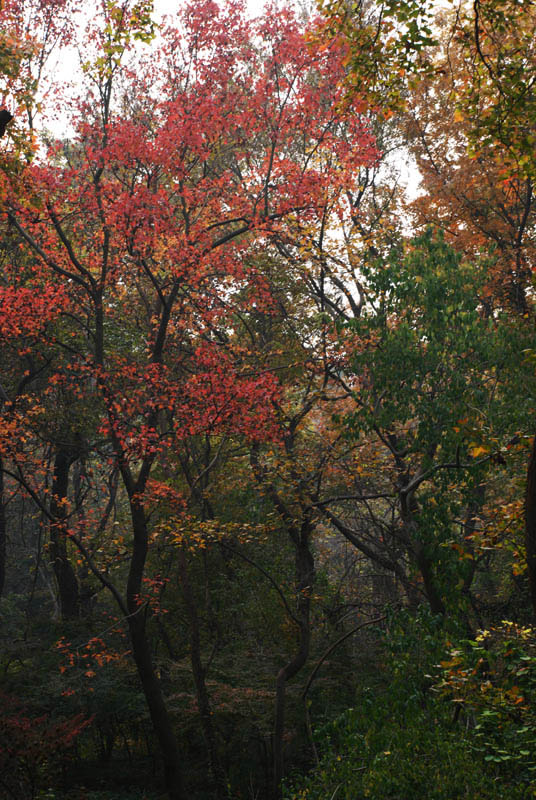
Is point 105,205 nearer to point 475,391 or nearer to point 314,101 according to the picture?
point 314,101

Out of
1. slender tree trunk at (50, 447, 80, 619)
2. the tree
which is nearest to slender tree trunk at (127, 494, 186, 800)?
the tree

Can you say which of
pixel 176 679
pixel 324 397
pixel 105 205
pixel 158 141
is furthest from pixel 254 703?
pixel 158 141

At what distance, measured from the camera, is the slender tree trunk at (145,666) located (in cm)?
966

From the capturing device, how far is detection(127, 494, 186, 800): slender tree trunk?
966cm

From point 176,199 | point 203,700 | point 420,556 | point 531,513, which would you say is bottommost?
point 203,700

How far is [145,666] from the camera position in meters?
9.67

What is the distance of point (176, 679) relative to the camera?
41.8 feet

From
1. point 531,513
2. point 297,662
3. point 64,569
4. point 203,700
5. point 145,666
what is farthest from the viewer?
point 64,569

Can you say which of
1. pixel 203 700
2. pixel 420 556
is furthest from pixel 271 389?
pixel 203 700

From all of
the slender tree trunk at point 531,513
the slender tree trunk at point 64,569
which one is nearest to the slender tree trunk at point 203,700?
the slender tree trunk at point 64,569

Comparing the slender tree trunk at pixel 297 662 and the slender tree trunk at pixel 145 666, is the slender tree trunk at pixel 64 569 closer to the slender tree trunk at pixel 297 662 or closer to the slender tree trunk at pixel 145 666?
the slender tree trunk at pixel 145 666

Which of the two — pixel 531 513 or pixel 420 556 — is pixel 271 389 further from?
pixel 531 513

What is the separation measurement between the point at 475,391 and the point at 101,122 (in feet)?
22.1

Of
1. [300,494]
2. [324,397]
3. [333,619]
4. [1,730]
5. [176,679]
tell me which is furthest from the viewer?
[333,619]
